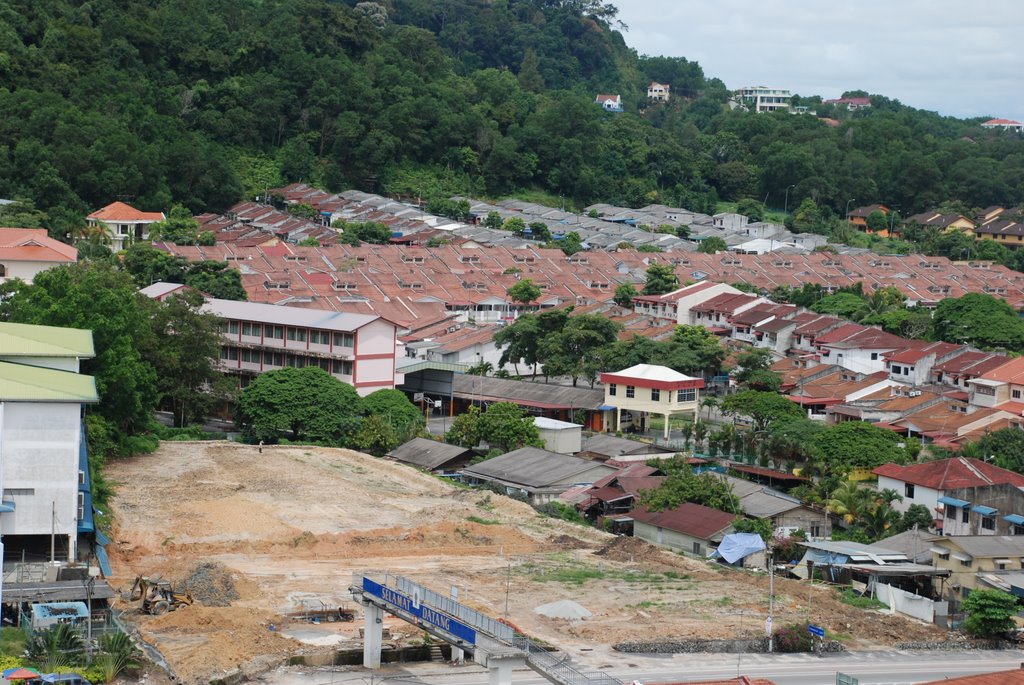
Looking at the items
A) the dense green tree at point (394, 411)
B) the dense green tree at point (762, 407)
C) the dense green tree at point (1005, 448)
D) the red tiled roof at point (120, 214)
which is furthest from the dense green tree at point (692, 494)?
the red tiled roof at point (120, 214)

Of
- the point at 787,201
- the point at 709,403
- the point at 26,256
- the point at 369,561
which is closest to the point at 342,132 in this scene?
the point at 787,201

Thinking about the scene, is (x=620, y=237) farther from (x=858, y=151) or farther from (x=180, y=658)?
(x=180, y=658)

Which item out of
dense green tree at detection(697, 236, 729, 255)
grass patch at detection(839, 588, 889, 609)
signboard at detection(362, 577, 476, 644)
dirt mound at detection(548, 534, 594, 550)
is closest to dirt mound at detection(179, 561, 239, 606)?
signboard at detection(362, 577, 476, 644)

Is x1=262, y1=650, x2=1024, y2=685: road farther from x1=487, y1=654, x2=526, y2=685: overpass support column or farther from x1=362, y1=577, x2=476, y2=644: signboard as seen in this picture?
x1=487, y1=654, x2=526, y2=685: overpass support column

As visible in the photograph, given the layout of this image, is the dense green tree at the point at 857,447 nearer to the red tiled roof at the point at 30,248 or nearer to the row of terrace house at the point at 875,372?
the row of terrace house at the point at 875,372

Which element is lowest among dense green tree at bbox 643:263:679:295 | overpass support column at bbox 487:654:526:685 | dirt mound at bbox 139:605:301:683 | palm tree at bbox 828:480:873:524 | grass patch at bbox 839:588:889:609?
grass patch at bbox 839:588:889:609
